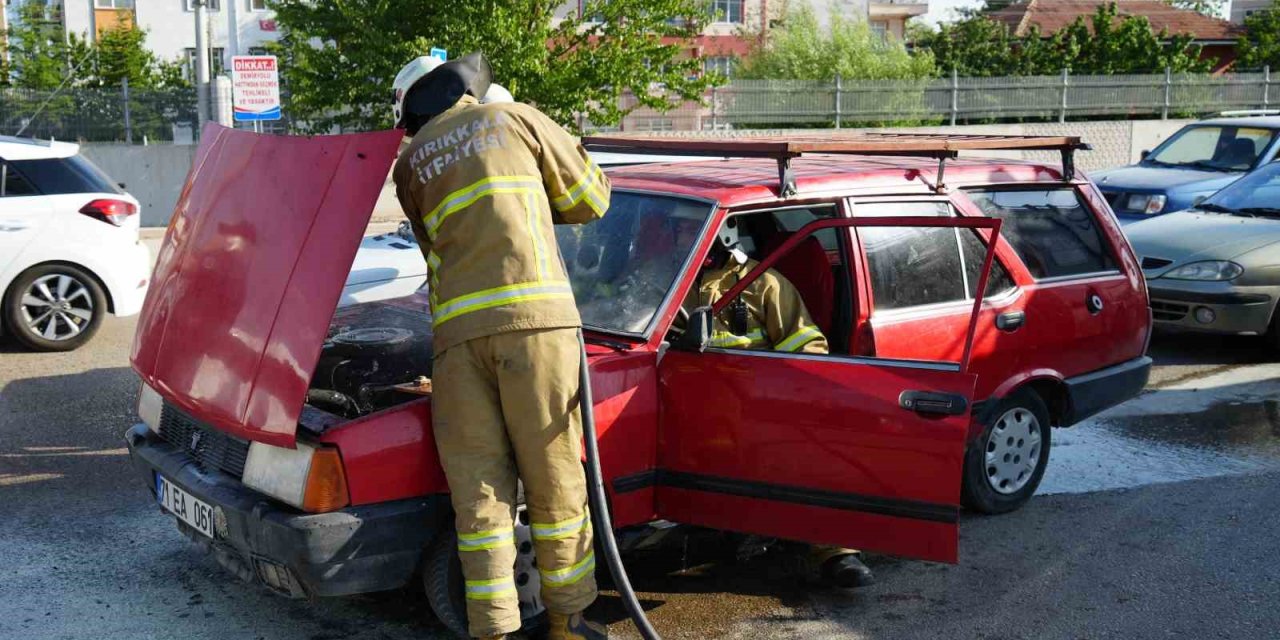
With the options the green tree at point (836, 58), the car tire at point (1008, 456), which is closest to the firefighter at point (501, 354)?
the car tire at point (1008, 456)

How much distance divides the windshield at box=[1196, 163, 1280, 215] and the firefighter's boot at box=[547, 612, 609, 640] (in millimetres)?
7732

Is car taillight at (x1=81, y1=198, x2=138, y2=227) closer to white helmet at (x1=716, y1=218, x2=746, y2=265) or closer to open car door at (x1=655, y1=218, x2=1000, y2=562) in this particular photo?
white helmet at (x1=716, y1=218, x2=746, y2=265)

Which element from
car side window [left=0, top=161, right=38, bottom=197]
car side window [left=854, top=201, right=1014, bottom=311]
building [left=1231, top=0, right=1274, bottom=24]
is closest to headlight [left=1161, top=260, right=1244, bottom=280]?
car side window [left=854, top=201, right=1014, bottom=311]

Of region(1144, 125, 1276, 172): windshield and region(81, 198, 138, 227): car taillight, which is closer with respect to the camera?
region(81, 198, 138, 227): car taillight

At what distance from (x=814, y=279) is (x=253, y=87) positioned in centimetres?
1074

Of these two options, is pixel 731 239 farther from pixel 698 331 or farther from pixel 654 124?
pixel 654 124

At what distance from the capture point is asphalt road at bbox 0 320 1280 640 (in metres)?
4.66

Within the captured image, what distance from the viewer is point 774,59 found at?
29438 millimetres

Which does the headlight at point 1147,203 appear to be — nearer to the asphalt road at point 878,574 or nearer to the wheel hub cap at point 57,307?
the asphalt road at point 878,574

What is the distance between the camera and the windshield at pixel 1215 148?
14180 millimetres

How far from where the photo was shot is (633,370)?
4.52 m

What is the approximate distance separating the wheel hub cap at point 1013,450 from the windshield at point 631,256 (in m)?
1.83

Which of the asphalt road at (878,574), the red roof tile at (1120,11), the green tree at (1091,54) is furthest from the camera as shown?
the red roof tile at (1120,11)

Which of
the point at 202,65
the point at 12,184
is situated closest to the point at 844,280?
the point at 12,184
